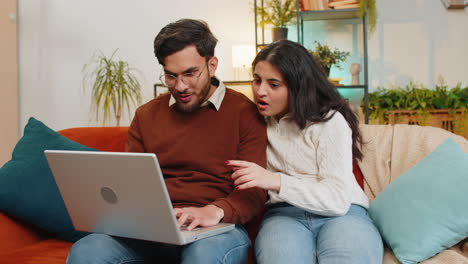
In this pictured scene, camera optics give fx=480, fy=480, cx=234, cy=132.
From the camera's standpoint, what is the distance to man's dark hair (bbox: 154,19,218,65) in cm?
161

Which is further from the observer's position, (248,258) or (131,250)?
(248,258)

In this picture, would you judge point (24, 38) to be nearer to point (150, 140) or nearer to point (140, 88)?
point (140, 88)

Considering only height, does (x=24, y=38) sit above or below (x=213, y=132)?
above

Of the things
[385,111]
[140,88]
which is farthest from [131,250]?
[140,88]

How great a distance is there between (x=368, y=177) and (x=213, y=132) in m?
0.63

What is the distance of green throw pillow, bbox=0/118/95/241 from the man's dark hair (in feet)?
2.13

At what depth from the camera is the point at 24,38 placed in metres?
4.10

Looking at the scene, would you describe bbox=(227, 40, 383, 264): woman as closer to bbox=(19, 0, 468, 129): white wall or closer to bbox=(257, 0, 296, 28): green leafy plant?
bbox=(257, 0, 296, 28): green leafy plant

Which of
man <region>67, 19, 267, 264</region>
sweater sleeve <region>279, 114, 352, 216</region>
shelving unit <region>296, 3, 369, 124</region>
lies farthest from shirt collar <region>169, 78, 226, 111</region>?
shelving unit <region>296, 3, 369, 124</region>

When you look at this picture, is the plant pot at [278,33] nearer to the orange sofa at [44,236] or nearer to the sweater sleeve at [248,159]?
the orange sofa at [44,236]

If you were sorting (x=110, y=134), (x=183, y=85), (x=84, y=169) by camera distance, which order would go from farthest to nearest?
(x=110, y=134), (x=183, y=85), (x=84, y=169)

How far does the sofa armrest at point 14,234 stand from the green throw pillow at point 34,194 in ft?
0.11

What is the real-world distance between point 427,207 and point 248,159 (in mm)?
580

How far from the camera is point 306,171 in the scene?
1610mm
